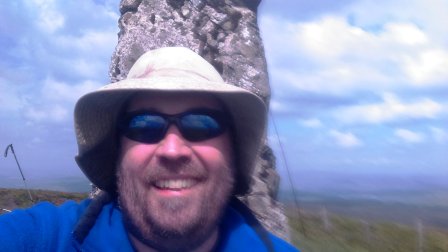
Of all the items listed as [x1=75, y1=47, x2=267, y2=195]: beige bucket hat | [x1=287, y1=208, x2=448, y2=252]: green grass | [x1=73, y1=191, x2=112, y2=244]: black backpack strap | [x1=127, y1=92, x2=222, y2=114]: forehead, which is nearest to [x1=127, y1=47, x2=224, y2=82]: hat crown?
[x1=75, y1=47, x2=267, y2=195]: beige bucket hat

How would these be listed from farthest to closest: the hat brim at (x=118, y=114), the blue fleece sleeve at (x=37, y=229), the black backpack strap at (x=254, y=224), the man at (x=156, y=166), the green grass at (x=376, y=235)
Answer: the green grass at (x=376, y=235), the black backpack strap at (x=254, y=224), the hat brim at (x=118, y=114), the man at (x=156, y=166), the blue fleece sleeve at (x=37, y=229)

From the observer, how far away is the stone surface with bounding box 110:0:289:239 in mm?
8344

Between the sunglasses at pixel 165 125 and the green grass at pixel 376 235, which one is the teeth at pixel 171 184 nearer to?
the sunglasses at pixel 165 125

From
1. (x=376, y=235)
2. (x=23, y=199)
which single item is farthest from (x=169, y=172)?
(x=23, y=199)

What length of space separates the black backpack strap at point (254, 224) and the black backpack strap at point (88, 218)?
3.52ft

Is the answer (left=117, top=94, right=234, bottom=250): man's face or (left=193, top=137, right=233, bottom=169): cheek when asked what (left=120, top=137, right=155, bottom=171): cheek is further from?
(left=193, top=137, right=233, bottom=169): cheek

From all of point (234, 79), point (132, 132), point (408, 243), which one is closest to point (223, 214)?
point (132, 132)

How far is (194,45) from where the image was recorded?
855 centimetres

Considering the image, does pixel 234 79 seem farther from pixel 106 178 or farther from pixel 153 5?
pixel 106 178

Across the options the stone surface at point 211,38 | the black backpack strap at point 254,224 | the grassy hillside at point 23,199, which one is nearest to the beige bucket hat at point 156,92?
the black backpack strap at point 254,224

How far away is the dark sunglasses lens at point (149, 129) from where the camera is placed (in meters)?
4.20

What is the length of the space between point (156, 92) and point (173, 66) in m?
0.27

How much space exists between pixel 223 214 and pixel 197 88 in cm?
93

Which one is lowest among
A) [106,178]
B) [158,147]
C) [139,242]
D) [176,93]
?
[139,242]
